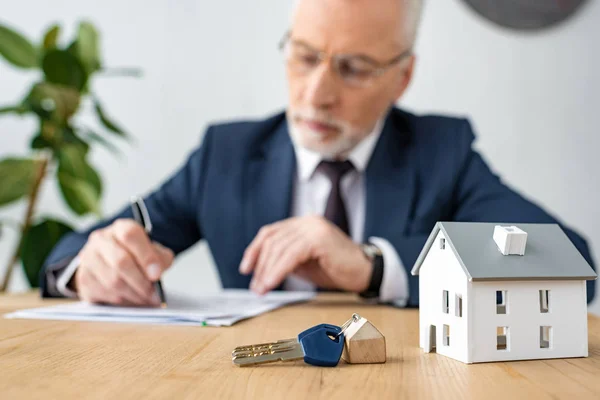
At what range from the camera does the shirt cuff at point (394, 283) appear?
1081mm

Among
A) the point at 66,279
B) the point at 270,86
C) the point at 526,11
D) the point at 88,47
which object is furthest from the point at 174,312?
the point at 526,11

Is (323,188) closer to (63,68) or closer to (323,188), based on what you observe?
(323,188)

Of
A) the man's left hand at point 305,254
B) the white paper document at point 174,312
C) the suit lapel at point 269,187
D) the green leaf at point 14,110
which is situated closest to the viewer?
the white paper document at point 174,312

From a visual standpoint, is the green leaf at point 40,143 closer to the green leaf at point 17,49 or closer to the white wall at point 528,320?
the green leaf at point 17,49

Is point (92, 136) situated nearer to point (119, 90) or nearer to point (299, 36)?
point (119, 90)

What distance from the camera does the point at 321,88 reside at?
1403 millimetres

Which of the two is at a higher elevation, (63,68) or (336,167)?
(63,68)

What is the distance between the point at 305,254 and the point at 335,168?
0.50 meters

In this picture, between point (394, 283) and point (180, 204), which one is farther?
point (180, 204)

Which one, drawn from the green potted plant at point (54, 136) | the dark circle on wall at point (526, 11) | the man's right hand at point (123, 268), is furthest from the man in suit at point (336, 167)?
the dark circle on wall at point (526, 11)

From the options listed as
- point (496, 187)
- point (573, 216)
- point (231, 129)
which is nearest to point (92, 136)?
point (231, 129)

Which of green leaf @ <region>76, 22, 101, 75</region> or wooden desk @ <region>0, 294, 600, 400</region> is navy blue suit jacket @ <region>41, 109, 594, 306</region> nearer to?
green leaf @ <region>76, 22, 101, 75</region>

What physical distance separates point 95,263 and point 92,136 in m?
0.91

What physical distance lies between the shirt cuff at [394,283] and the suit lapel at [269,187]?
43cm
